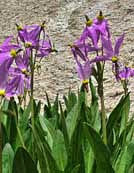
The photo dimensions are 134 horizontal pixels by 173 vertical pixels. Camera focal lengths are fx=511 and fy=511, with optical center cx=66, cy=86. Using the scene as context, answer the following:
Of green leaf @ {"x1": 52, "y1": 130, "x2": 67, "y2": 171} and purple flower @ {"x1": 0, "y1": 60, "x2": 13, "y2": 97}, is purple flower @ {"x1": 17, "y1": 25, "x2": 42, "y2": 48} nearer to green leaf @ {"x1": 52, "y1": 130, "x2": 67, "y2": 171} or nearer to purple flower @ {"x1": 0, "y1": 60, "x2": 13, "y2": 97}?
green leaf @ {"x1": 52, "y1": 130, "x2": 67, "y2": 171}

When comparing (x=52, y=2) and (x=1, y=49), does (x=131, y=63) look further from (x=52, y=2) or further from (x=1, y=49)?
(x=1, y=49)

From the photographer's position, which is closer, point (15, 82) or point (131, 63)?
point (15, 82)

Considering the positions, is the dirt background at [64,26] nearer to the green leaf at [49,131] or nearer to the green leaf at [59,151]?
the green leaf at [49,131]

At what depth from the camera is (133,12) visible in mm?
7191

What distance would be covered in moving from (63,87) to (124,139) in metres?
3.17

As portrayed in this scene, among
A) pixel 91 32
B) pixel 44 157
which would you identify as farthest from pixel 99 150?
pixel 91 32

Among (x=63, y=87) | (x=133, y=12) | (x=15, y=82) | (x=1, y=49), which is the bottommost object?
(x=63, y=87)

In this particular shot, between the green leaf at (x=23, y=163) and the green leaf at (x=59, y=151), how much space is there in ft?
0.97

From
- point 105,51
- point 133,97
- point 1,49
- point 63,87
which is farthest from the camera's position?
point 63,87

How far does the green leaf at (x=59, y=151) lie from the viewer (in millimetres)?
2094

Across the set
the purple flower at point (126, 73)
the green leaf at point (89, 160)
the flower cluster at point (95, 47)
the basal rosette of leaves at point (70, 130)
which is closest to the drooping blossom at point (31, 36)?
the basal rosette of leaves at point (70, 130)

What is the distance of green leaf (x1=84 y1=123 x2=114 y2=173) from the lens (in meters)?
1.88

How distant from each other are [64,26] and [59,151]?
5.24m

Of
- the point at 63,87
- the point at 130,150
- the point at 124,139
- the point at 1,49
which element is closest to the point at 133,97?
the point at 63,87
